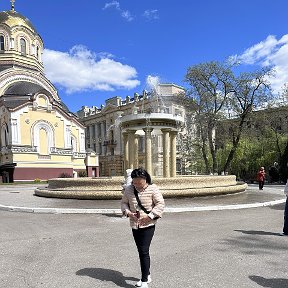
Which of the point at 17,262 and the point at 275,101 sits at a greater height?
the point at 275,101

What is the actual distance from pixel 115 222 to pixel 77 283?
4.34 meters

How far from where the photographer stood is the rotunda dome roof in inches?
2051

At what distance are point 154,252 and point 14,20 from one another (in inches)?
2241

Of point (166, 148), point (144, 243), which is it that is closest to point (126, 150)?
point (166, 148)

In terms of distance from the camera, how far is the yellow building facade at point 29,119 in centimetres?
4234

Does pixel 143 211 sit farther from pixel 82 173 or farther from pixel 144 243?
pixel 82 173

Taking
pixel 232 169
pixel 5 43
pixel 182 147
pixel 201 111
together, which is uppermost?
pixel 5 43

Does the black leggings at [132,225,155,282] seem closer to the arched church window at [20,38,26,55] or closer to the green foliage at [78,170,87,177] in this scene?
the green foliage at [78,170,87,177]

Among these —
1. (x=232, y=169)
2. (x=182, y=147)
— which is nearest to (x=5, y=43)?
(x=182, y=147)

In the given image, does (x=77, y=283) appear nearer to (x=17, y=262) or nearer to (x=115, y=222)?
(x=17, y=262)

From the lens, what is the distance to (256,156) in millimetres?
41625

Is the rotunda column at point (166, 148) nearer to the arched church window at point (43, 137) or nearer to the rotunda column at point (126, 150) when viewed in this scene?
the rotunda column at point (126, 150)

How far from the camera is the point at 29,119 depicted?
44.3 meters

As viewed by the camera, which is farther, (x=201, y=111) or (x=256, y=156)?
(x=256, y=156)
